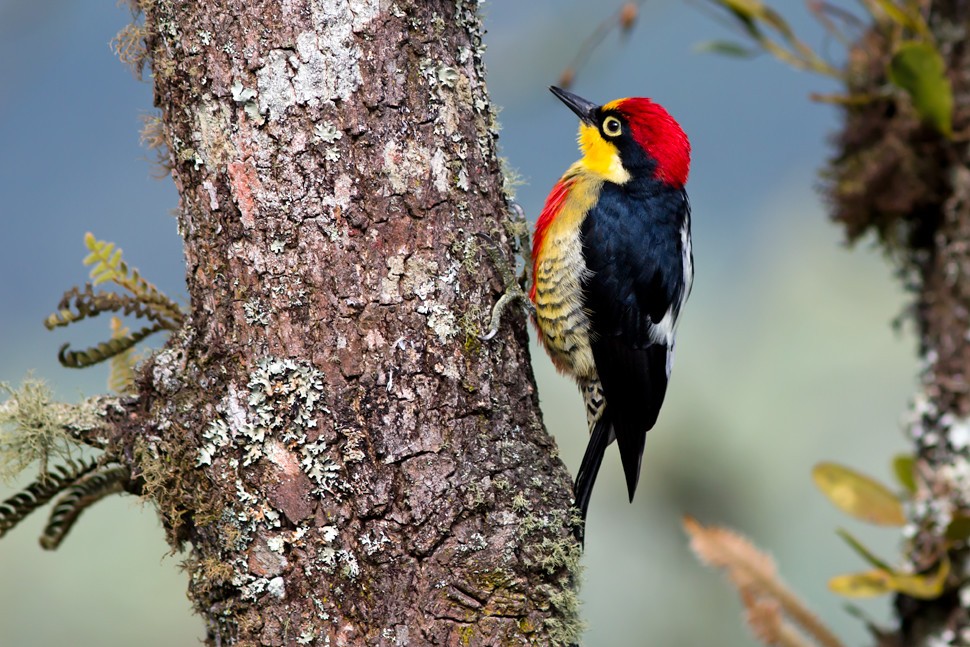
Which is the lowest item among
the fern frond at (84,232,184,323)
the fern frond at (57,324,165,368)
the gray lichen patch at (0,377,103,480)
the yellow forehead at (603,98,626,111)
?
the gray lichen patch at (0,377,103,480)

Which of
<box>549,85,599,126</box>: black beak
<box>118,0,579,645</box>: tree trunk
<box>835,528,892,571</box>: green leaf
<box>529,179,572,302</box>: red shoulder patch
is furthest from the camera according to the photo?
<box>549,85,599,126</box>: black beak

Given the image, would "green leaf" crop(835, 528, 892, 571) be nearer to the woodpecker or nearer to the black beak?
the woodpecker

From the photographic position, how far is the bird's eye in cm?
270

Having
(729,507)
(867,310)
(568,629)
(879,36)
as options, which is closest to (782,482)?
(729,507)

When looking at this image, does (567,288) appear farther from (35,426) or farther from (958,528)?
(35,426)

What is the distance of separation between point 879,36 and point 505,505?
2.01m

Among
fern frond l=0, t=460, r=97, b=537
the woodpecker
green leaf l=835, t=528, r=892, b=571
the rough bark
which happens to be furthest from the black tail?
fern frond l=0, t=460, r=97, b=537

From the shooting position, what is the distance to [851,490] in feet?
8.79

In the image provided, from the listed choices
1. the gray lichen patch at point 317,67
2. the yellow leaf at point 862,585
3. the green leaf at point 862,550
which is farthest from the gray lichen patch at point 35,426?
the yellow leaf at point 862,585

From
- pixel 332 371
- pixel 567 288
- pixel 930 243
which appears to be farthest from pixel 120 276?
pixel 930 243

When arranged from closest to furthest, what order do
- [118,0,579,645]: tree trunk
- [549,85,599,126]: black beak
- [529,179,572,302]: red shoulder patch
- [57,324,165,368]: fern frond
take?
[118,0,579,645]: tree trunk, [57,324,165,368]: fern frond, [529,179,572,302]: red shoulder patch, [549,85,599,126]: black beak

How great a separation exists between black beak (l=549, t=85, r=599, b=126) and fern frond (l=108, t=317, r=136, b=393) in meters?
1.43

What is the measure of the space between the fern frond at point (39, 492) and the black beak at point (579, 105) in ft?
5.49

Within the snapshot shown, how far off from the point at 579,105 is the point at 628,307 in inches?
28.2
